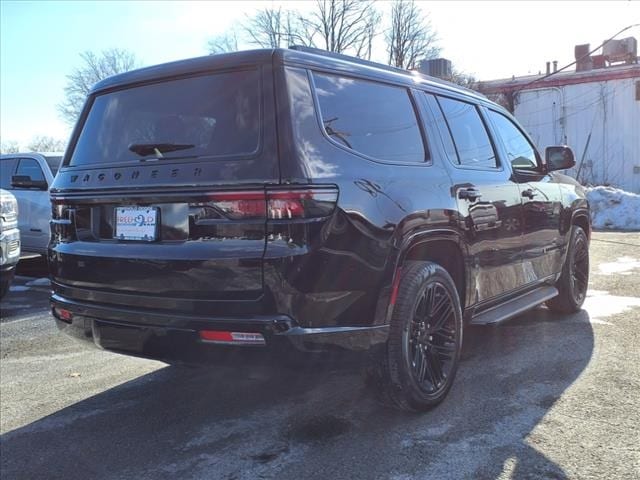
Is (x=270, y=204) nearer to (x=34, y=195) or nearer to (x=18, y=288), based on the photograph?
(x=18, y=288)

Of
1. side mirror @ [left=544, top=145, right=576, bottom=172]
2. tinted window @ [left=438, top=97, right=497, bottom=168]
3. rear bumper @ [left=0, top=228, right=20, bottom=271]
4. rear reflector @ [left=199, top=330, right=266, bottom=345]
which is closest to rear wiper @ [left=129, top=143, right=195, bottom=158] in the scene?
rear reflector @ [left=199, top=330, right=266, bottom=345]

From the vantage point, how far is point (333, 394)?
3.74 metres

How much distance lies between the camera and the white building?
27.3m

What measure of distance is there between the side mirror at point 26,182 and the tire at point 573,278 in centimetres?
741

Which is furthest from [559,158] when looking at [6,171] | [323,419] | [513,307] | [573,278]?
A: [6,171]

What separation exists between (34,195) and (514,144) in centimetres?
773

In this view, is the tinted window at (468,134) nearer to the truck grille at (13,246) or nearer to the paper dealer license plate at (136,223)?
the paper dealer license plate at (136,223)

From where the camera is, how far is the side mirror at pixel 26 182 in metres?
8.48

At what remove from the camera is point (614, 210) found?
622 inches

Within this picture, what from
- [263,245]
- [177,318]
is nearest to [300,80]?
[263,245]

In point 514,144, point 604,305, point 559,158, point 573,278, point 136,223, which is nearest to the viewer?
point 136,223

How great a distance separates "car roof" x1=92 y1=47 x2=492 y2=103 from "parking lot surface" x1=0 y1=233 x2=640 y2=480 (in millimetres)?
1489

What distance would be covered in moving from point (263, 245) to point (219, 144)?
0.58 metres

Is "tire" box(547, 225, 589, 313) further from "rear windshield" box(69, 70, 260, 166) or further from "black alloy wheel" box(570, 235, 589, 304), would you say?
"rear windshield" box(69, 70, 260, 166)
